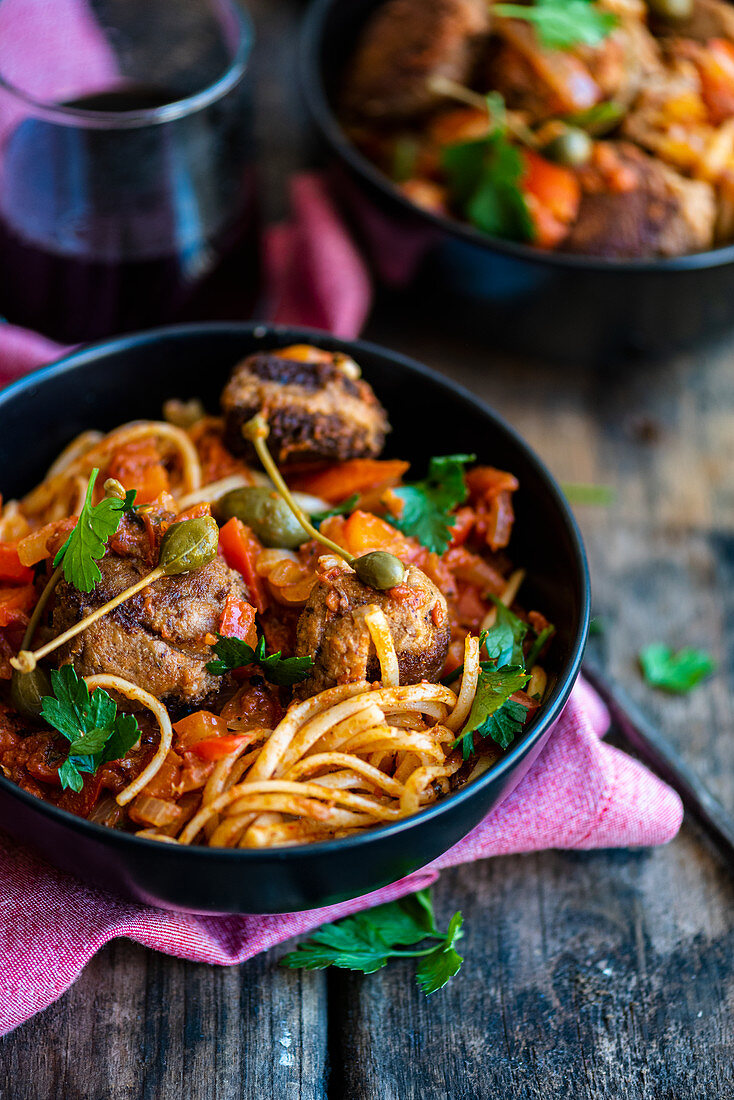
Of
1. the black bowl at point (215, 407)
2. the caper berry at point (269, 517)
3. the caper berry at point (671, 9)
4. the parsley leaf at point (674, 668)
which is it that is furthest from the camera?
the caper berry at point (671, 9)

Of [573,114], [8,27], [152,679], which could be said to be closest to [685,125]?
[573,114]

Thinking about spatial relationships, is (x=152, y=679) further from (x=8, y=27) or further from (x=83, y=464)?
(x=8, y=27)

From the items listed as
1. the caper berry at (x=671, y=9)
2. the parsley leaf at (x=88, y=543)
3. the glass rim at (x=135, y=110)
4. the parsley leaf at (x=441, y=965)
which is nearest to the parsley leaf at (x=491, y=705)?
the parsley leaf at (x=441, y=965)

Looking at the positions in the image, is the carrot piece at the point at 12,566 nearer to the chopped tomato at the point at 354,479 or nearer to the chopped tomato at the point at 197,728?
the chopped tomato at the point at 197,728

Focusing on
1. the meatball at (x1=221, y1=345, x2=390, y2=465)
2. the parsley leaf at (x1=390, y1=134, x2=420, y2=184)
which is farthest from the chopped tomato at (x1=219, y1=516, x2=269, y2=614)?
the parsley leaf at (x1=390, y1=134, x2=420, y2=184)

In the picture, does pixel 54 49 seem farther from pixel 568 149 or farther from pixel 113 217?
pixel 568 149

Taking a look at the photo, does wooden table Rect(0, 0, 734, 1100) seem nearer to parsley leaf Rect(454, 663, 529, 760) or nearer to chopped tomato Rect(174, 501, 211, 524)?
parsley leaf Rect(454, 663, 529, 760)

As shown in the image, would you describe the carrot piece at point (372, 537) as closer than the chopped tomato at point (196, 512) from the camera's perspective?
No
